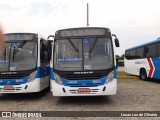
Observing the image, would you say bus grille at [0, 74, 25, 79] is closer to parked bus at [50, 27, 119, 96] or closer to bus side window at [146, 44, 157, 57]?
parked bus at [50, 27, 119, 96]

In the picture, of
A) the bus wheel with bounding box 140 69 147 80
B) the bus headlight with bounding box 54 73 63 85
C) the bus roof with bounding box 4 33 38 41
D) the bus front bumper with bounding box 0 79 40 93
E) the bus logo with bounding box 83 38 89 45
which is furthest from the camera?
the bus wheel with bounding box 140 69 147 80

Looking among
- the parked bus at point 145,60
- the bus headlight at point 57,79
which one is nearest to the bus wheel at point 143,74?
the parked bus at point 145,60

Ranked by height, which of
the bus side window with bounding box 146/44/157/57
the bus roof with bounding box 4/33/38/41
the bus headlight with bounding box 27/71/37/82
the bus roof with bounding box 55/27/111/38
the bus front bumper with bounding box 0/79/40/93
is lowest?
the bus front bumper with bounding box 0/79/40/93

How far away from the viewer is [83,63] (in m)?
7.99

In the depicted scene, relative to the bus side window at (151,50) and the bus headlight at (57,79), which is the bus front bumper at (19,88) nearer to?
the bus headlight at (57,79)

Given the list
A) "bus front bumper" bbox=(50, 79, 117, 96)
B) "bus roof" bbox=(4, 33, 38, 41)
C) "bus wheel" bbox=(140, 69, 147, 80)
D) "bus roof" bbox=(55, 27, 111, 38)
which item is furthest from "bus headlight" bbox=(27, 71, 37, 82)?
"bus wheel" bbox=(140, 69, 147, 80)

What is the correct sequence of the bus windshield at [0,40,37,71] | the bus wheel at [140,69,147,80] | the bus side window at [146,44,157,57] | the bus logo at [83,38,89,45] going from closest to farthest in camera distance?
the bus logo at [83,38,89,45] < the bus windshield at [0,40,37,71] < the bus side window at [146,44,157,57] < the bus wheel at [140,69,147,80]

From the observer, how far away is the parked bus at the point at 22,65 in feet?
28.1

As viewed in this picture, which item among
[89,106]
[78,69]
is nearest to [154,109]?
[89,106]

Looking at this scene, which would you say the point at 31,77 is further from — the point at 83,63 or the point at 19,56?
the point at 83,63

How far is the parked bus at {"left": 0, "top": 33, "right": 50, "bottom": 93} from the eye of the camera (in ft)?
28.1

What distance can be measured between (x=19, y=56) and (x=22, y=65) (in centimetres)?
42

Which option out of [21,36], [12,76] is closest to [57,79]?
[12,76]

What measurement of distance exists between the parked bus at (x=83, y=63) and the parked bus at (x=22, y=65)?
98cm
